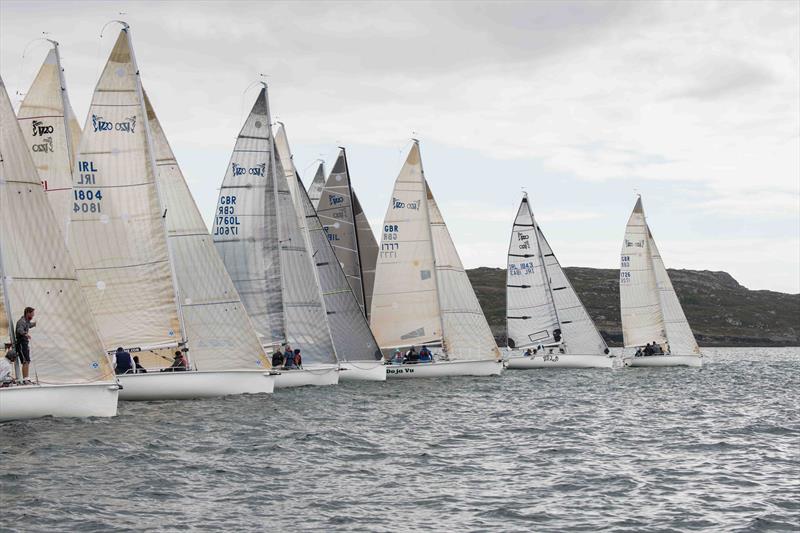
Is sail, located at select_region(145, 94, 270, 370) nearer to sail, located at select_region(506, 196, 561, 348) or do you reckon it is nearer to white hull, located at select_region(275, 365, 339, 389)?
white hull, located at select_region(275, 365, 339, 389)

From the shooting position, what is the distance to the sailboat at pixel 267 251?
4394 centimetres

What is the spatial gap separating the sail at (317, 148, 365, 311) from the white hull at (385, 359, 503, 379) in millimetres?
5659

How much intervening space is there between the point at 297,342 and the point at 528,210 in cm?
2840

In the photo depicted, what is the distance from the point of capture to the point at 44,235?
27312 mm

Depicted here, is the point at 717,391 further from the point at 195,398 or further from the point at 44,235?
the point at 44,235

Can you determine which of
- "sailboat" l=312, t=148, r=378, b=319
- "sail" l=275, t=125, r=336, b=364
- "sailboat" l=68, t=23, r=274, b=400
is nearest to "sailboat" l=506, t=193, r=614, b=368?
"sailboat" l=312, t=148, r=378, b=319

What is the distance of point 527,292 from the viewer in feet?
219

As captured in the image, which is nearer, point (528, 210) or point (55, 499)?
point (55, 499)

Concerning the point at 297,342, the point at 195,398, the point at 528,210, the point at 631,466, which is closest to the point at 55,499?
the point at 631,466

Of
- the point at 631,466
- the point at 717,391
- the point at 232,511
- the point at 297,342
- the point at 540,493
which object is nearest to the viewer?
the point at 232,511

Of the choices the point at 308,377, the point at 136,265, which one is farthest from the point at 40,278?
the point at 308,377

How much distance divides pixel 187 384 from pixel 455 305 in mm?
23554

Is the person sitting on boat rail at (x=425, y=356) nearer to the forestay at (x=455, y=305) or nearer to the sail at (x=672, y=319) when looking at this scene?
the forestay at (x=455, y=305)

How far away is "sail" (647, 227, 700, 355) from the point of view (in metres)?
74.3
